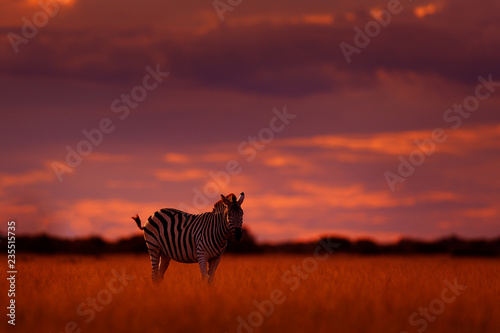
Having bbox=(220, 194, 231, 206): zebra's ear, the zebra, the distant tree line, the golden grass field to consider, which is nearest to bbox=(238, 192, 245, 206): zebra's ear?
the zebra

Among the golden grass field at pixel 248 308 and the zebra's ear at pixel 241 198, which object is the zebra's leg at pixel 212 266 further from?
the zebra's ear at pixel 241 198

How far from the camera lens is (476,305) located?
12164 mm

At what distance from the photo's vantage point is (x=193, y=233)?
1659cm

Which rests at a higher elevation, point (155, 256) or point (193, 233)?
point (193, 233)

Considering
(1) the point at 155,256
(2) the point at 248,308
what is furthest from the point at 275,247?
(2) the point at 248,308

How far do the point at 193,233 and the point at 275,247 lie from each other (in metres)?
31.7

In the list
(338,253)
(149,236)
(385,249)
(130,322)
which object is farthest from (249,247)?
(130,322)

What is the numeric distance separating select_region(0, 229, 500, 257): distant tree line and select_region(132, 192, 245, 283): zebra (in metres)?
19.8

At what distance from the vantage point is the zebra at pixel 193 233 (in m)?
15.1

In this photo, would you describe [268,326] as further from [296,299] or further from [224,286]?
[224,286]

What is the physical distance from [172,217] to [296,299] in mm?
5795

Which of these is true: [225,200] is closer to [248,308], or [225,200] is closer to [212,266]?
[212,266]

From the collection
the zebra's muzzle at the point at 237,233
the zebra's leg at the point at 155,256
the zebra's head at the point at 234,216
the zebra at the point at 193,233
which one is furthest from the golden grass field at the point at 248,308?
the zebra's leg at the point at 155,256

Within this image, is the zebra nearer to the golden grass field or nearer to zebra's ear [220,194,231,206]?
zebra's ear [220,194,231,206]
